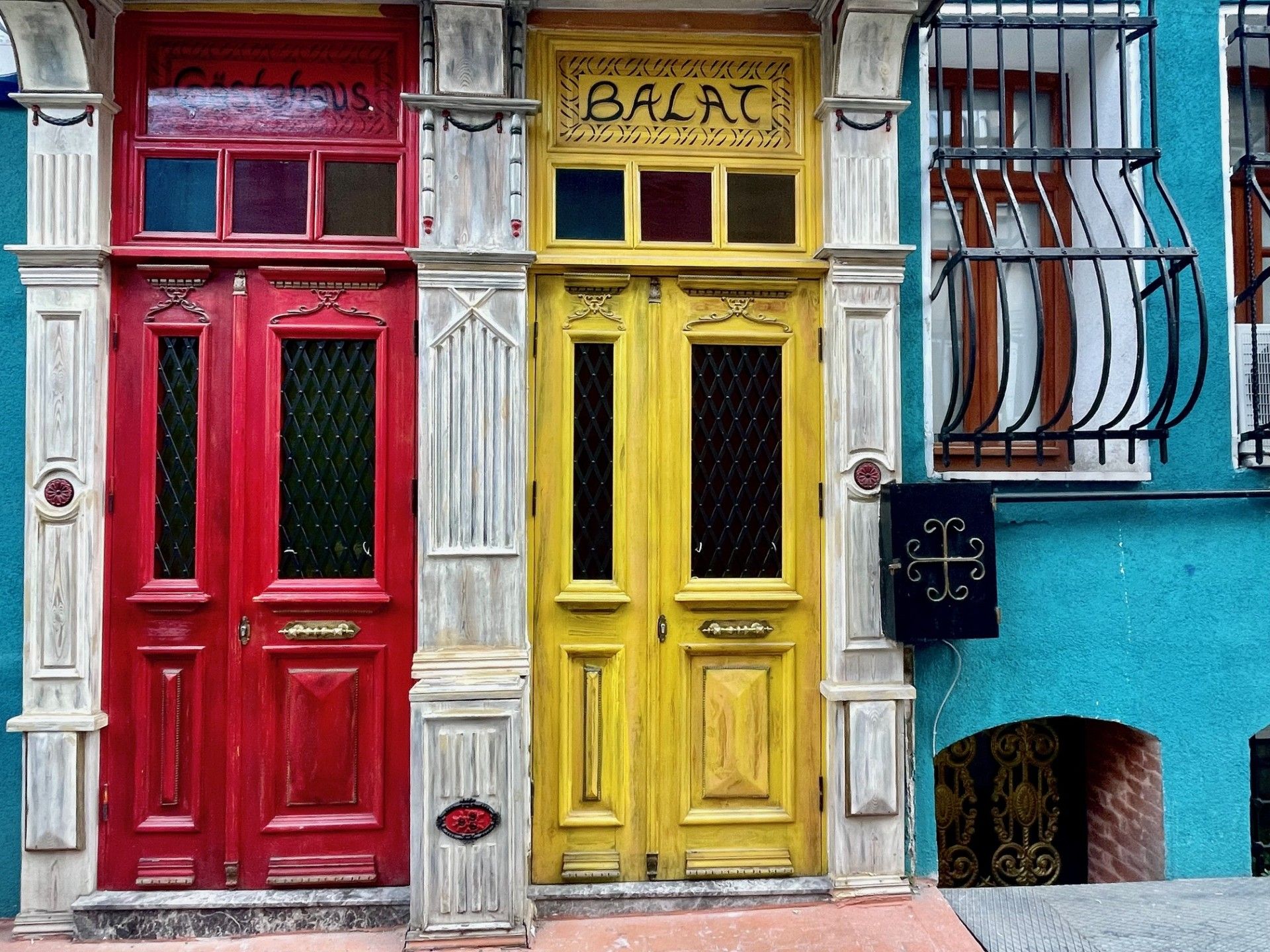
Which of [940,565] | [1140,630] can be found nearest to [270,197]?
[940,565]

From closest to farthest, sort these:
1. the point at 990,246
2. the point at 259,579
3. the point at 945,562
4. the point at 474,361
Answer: the point at 945,562 → the point at 474,361 → the point at 259,579 → the point at 990,246

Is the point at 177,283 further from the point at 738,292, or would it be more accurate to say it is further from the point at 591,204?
the point at 738,292

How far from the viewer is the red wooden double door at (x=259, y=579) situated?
13.2 feet

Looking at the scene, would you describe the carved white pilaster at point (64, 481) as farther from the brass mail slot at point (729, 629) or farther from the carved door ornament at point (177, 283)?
the brass mail slot at point (729, 629)

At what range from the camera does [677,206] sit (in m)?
4.28

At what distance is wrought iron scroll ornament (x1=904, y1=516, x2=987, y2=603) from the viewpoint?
388 centimetres

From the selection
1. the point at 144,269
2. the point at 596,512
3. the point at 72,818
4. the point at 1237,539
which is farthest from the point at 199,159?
the point at 1237,539

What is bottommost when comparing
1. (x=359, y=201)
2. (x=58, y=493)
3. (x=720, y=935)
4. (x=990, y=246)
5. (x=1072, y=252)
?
(x=720, y=935)

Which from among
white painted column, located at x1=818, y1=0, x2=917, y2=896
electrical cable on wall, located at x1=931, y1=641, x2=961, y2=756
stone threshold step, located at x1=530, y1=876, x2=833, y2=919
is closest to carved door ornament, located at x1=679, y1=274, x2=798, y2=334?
white painted column, located at x1=818, y1=0, x2=917, y2=896

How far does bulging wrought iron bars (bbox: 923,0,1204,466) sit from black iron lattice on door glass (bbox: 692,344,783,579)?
894 millimetres

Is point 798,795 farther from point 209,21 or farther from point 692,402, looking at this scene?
point 209,21

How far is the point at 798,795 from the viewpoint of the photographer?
4.20 meters

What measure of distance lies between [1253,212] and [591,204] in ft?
11.8

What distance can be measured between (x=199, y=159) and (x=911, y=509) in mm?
3789
